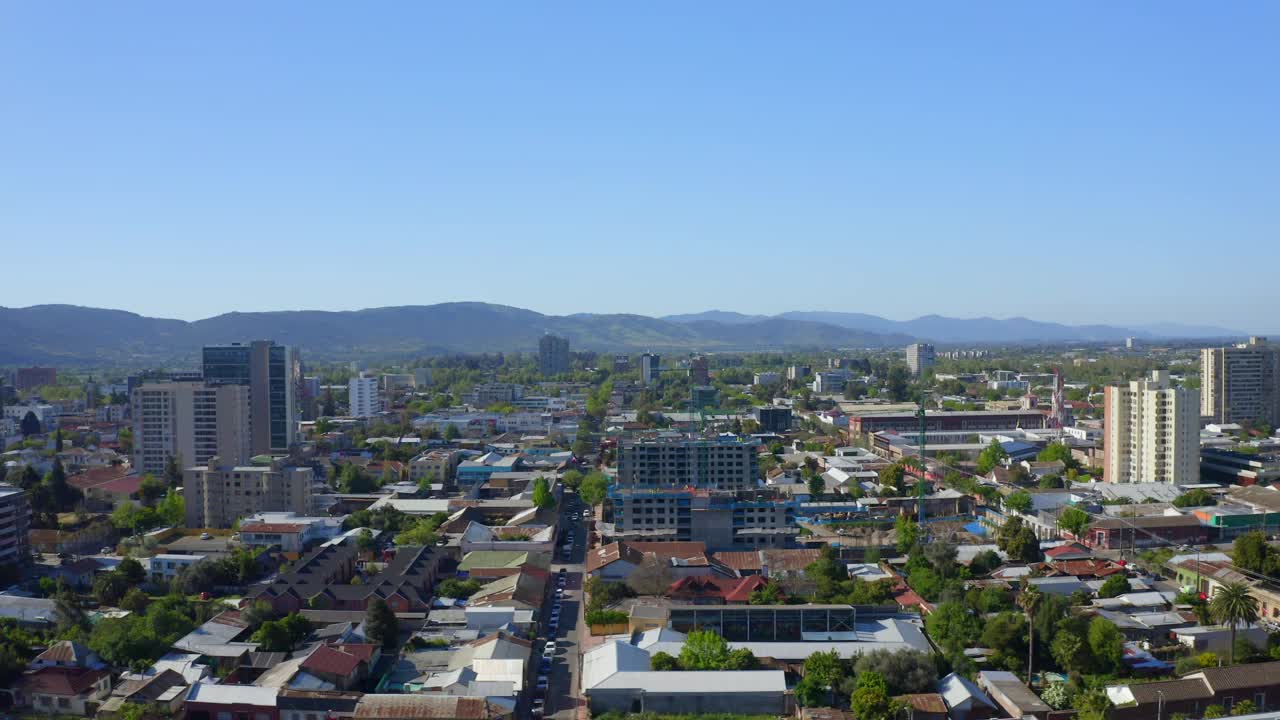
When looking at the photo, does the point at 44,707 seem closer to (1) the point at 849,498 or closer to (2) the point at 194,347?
(1) the point at 849,498

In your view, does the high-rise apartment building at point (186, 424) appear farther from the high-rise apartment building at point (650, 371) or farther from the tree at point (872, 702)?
the high-rise apartment building at point (650, 371)

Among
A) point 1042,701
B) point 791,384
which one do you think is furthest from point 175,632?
point 791,384

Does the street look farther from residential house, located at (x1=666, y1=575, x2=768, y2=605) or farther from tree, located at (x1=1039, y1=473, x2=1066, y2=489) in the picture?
tree, located at (x1=1039, y1=473, x2=1066, y2=489)

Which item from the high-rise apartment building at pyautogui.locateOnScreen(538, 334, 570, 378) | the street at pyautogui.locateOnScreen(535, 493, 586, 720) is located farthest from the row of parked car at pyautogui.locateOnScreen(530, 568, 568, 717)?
the high-rise apartment building at pyautogui.locateOnScreen(538, 334, 570, 378)

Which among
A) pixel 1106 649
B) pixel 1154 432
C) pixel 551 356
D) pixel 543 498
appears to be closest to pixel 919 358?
pixel 551 356

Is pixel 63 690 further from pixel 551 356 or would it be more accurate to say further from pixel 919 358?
pixel 551 356

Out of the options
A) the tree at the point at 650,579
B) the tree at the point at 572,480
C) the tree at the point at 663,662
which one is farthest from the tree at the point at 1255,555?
the tree at the point at 572,480

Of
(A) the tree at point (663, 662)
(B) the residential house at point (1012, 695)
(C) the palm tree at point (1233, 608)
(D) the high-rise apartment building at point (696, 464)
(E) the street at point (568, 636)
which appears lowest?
(E) the street at point (568, 636)
